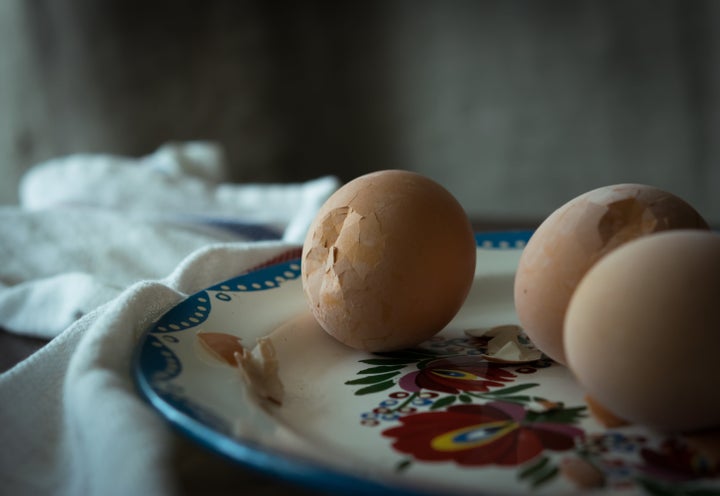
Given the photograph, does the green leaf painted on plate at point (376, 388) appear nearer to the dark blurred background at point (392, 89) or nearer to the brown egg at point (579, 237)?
the brown egg at point (579, 237)

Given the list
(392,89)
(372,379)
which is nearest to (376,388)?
(372,379)

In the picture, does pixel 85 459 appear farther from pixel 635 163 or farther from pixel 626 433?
pixel 635 163

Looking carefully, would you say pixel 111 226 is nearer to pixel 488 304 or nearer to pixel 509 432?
pixel 488 304

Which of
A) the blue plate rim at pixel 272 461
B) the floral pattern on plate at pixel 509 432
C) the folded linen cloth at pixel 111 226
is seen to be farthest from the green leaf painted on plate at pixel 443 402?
the folded linen cloth at pixel 111 226

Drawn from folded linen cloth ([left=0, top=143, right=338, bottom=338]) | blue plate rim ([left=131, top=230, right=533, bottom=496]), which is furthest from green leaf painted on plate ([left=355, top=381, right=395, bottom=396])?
folded linen cloth ([left=0, top=143, right=338, bottom=338])

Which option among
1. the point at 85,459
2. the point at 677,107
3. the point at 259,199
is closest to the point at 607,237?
the point at 85,459

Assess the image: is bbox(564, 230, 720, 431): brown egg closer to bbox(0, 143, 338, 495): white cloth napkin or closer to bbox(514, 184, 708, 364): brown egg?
bbox(514, 184, 708, 364): brown egg
